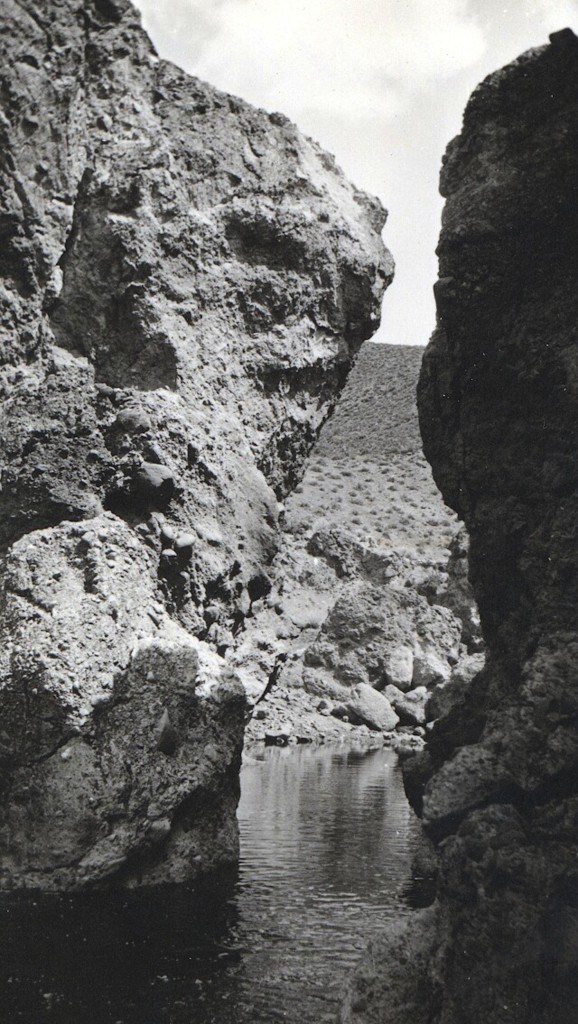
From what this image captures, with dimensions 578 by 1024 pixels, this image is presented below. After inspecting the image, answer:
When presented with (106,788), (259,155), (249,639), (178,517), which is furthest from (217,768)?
(249,639)

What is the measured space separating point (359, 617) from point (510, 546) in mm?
32643

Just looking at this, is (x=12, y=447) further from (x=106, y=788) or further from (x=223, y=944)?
(x=223, y=944)

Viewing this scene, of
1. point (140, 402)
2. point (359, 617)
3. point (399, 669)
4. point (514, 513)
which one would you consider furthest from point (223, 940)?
point (359, 617)

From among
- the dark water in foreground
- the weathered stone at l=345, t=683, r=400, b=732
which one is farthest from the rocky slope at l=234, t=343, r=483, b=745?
the dark water in foreground

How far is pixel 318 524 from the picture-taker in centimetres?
5772

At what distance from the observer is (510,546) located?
848 centimetres

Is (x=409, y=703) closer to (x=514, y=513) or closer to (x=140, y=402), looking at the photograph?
(x=140, y=402)

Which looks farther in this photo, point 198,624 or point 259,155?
A: point 259,155

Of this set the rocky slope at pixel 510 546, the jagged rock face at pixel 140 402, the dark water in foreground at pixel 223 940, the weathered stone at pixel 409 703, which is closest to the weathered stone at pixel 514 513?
the rocky slope at pixel 510 546

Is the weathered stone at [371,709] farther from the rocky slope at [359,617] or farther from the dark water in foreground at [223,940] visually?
the dark water in foreground at [223,940]

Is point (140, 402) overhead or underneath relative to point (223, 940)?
overhead

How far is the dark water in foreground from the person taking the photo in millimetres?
7535

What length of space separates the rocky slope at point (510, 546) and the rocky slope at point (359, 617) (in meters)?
7.71

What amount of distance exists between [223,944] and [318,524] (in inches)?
1914
